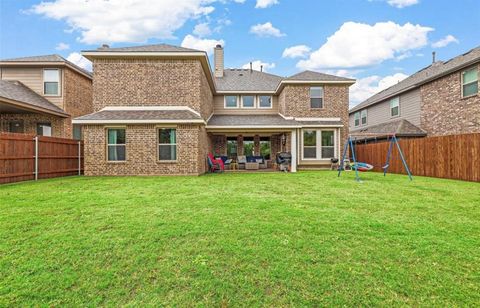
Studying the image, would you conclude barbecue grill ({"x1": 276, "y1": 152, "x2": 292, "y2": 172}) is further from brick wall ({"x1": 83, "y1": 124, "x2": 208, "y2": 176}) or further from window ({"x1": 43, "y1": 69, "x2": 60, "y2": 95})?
window ({"x1": 43, "y1": 69, "x2": 60, "y2": 95})

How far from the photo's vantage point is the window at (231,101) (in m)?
18.9

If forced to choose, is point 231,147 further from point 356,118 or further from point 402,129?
point 356,118

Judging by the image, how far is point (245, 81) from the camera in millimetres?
20047

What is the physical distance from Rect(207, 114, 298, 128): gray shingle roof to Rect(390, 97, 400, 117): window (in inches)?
388

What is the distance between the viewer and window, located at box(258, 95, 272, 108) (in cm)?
1898

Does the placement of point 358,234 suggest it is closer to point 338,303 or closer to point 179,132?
point 338,303

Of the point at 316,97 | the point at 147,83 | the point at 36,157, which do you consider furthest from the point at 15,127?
the point at 316,97

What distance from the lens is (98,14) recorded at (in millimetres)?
15070

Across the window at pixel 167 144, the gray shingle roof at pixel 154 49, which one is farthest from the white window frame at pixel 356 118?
the window at pixel 167 144

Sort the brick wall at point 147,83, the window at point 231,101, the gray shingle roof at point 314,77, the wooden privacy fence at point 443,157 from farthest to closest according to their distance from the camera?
1. the window at point 231,101
2. the gray shingle roof at point 314,77
3. the brick wall at point 147,83
4. the wooden privacy fence at point 443,157

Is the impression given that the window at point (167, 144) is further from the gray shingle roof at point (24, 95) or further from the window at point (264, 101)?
the window at point (264, 101)

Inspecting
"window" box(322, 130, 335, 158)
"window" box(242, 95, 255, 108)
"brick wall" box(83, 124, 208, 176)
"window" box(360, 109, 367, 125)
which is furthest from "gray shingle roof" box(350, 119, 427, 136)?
"brick wall" box(83, 124, 208, 176)

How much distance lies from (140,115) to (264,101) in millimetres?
9973

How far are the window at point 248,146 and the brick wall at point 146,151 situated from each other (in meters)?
7.74
